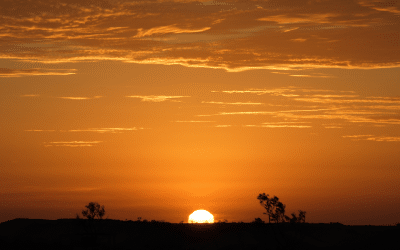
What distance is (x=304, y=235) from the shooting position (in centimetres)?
6425

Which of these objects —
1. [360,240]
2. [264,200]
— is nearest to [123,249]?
[264,200]

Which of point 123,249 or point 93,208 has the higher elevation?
point 93,208

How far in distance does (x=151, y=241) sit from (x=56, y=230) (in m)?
10.7

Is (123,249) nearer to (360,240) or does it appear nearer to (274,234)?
(274,234)

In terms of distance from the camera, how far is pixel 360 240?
64.1m

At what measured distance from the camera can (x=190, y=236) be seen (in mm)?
64062

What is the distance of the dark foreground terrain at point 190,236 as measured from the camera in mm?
62219

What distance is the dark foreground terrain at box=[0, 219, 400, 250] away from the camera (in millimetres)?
62219

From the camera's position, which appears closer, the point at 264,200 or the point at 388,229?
the point at 264,200

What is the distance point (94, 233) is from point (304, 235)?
22.5m

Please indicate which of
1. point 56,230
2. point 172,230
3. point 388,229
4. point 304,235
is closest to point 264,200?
point 304,235

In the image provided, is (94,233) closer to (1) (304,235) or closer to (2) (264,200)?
(2) (264,200)

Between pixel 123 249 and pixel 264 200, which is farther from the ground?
pixel 264 200

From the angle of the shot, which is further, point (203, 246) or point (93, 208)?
point (93, 208)
